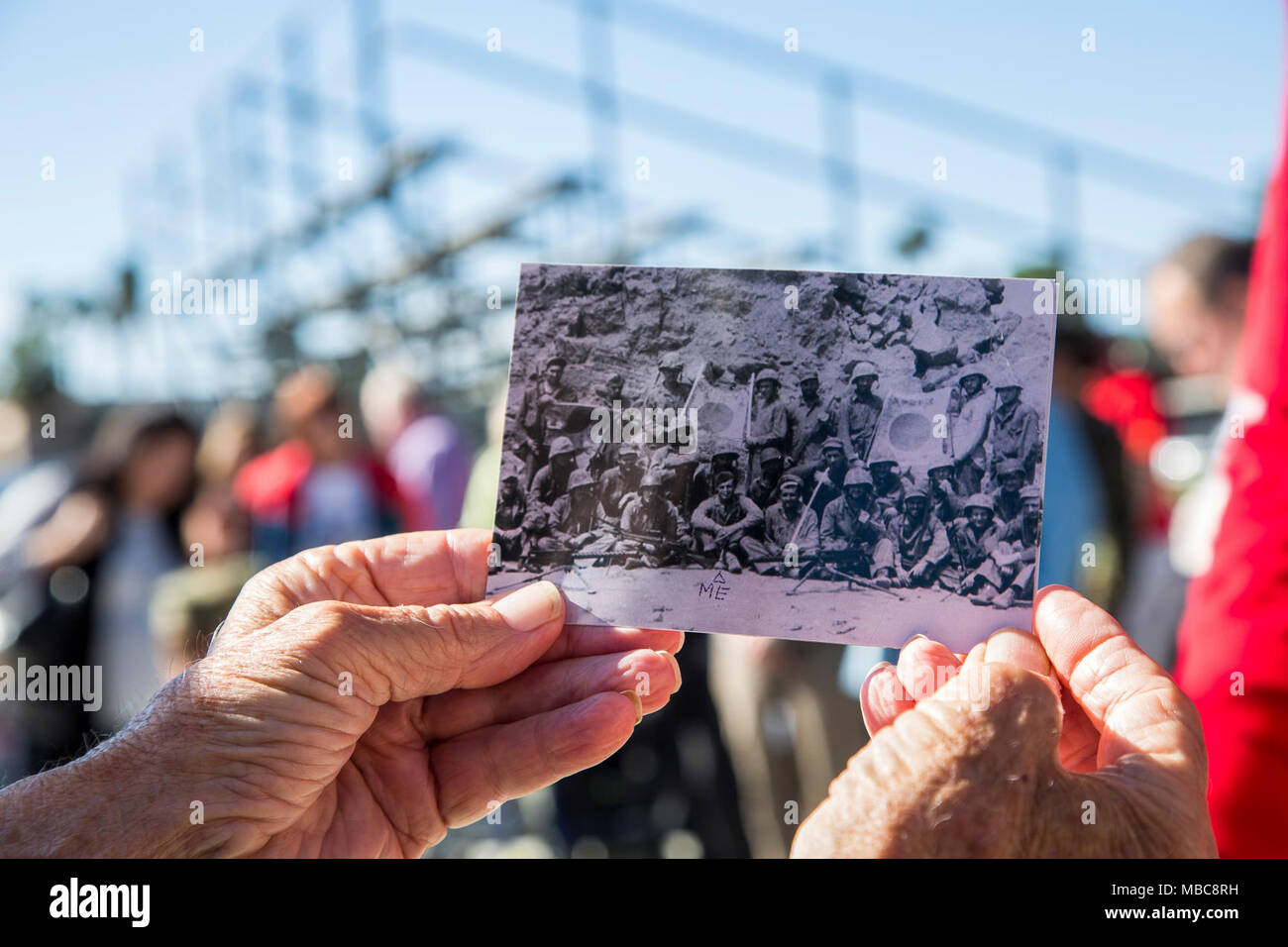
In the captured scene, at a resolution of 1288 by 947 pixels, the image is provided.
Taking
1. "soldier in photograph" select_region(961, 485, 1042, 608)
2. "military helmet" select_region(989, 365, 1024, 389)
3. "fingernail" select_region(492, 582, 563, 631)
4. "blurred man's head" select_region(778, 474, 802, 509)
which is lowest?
"fingernail" select_region(492, 582, 563, 631)

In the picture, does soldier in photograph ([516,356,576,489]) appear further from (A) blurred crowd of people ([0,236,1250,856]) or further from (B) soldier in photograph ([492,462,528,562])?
(A) blurred crowd of people ([0,236,1250,856])

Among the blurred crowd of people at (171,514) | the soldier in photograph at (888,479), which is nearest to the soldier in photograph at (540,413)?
the soldier in photograph at (888,479)

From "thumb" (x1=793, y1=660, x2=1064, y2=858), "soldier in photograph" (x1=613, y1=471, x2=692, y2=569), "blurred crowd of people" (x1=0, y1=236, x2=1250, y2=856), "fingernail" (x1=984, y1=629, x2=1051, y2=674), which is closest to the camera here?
"thumb" (x1=793, y1=660, x2=1064, y2=858)

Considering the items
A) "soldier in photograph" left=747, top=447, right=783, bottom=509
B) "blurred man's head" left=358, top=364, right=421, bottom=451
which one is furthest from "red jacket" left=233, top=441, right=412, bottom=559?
"soldier in photograph" left=747, top=447, right=783, bottom=509

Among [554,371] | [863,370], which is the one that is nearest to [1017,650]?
[863,370]

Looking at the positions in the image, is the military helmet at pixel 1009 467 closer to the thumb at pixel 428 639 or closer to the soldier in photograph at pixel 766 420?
→ the soldier in photograph at pixel 766 420

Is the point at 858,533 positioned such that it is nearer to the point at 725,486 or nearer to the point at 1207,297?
the point at 725,486
